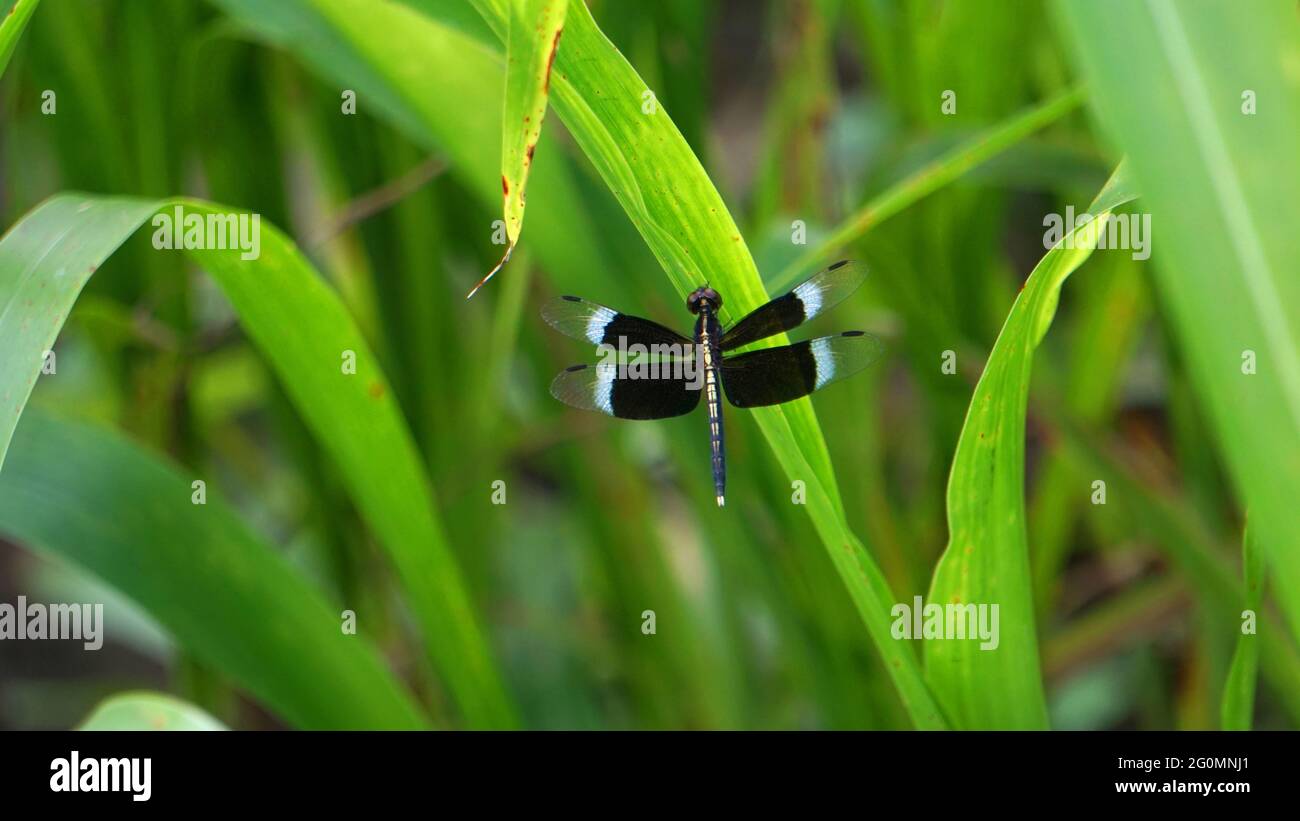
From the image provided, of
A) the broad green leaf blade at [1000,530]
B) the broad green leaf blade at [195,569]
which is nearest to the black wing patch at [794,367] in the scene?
the broad green leaf blade at [1000,530]

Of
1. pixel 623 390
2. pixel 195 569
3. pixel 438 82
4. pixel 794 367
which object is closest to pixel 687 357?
pixel 623 390

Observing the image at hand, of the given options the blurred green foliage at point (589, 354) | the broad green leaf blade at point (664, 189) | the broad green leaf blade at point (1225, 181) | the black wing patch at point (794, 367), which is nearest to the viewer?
the broad green leaf blade at point (1225, 181)

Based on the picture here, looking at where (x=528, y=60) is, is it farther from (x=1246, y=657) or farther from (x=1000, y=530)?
(x=1246, y=657)

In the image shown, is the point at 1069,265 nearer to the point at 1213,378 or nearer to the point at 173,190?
the point at 1213,378

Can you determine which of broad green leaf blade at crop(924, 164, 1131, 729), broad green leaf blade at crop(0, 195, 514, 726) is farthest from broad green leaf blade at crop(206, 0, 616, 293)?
broad green leaf blade at crop(924, 164, 1131, 729)

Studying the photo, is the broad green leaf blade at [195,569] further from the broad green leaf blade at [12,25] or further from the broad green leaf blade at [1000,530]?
the broad green leaf blade at [1000,530]

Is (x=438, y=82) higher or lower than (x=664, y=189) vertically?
higher
